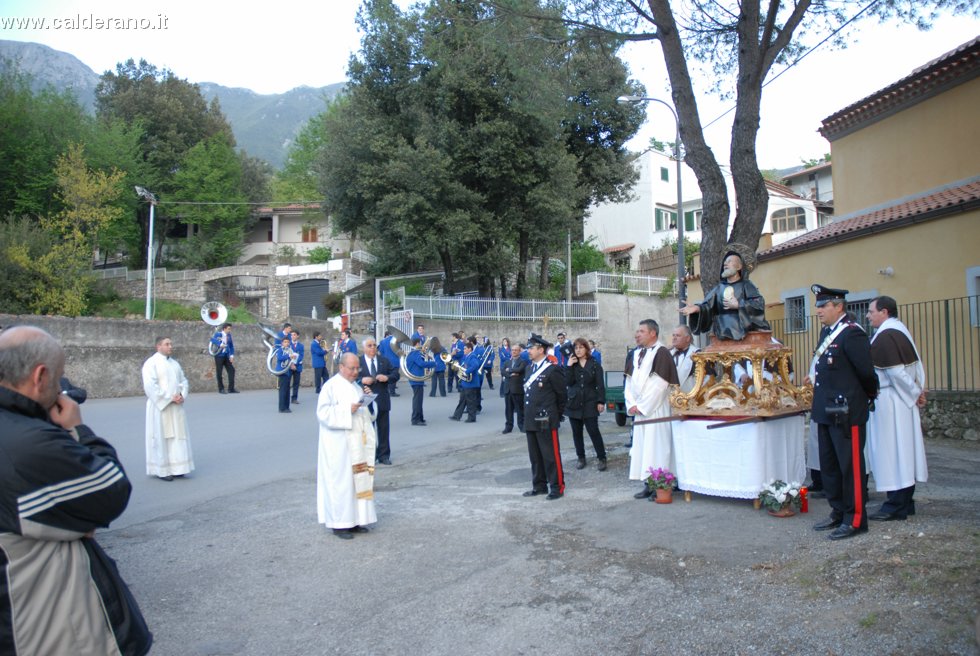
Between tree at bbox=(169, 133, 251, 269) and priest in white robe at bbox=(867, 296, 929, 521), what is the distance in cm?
4292

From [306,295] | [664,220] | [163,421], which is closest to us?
[163,421]

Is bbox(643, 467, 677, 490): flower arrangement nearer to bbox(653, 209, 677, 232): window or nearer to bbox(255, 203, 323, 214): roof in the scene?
bbox(653, 209, 677, 232): window

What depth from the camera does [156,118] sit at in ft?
147

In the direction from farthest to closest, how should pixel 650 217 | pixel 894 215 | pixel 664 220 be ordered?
pixel 664 220 < pixel 650 217 < pixel 894 215

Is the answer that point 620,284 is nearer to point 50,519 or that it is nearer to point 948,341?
point 948,341

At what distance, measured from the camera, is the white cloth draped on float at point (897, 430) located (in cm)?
638

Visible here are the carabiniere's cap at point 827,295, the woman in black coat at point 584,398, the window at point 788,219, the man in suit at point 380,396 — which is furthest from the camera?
the window at point 788,219

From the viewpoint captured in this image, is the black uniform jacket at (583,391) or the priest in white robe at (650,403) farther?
the black uniform jacket at (583,391)

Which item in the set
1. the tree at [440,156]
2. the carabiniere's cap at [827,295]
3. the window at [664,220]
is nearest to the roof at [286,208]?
the tree at [440,156]

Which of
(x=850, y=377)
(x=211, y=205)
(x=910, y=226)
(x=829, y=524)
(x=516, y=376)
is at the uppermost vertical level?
(x=211, y=205)

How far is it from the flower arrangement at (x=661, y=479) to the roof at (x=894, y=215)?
31.3 ft

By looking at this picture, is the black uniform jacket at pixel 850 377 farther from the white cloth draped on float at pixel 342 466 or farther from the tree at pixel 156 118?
the tree at pixel 156 118

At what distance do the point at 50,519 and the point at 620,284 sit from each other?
1312 inches

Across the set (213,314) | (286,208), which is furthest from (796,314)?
(286,208)
